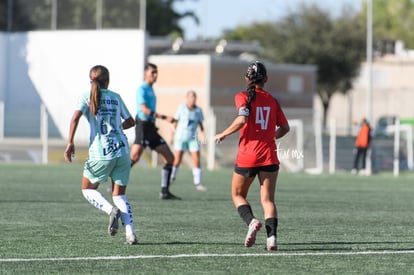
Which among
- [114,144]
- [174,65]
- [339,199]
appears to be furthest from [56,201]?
[174,65]

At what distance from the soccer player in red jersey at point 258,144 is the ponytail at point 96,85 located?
1304 mm

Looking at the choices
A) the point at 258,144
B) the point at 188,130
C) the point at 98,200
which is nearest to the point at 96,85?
the point at 98,200

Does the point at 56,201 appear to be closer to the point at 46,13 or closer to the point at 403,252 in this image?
the point at 403,252

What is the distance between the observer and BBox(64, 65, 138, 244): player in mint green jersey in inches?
462

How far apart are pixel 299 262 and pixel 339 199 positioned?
1057cm

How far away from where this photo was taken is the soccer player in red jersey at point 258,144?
447 inches

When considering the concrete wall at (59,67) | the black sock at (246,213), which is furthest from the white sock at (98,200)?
the concrete wall at (59,67)

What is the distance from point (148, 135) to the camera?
1886 cm

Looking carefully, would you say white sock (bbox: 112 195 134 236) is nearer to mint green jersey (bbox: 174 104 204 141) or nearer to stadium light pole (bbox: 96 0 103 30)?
mint green jersey (bbox: 174 104 204 141)

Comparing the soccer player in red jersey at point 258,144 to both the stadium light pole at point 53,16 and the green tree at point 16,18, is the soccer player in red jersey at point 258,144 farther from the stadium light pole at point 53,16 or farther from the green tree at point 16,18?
the green tree at point 16,18

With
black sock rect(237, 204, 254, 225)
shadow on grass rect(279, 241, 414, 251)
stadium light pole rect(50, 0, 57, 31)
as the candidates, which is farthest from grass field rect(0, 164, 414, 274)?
stadium light pole rect(50, 0, 57, 31)

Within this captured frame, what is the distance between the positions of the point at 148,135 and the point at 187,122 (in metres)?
3.59

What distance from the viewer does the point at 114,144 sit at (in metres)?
11.8

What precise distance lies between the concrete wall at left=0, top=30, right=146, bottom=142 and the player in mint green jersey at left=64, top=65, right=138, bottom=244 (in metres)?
33.9
